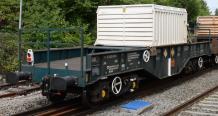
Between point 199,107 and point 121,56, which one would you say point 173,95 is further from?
point 121,56

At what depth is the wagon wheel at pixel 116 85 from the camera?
35.5 feet

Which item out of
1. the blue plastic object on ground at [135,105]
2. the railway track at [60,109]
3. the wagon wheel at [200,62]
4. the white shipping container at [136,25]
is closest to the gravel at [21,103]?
the railway track at [60,109]

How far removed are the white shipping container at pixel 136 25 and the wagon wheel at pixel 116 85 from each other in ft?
6.90

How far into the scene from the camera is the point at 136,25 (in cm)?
1287

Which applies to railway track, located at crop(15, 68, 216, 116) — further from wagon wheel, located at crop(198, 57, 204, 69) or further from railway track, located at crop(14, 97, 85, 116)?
wagon wheel, located at crop(198, 57, 204, 69)

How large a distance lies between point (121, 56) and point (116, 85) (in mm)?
802

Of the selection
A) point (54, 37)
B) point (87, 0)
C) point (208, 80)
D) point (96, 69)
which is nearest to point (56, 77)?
point (96, 69)

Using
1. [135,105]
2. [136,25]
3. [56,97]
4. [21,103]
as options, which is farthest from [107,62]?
[136,25]

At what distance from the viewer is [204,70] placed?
18547 millimetres

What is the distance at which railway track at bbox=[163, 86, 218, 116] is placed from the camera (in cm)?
1005

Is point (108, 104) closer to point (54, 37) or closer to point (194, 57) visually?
point (194, 57)

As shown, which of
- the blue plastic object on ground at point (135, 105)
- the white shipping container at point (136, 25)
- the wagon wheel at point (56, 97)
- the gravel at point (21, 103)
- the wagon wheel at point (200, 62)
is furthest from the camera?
the wagon wheel at point (200, 62)

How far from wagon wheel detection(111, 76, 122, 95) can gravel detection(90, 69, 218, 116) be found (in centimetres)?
39

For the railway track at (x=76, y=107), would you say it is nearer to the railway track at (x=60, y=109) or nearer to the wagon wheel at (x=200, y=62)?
the railway track at (x=60, y=109)
